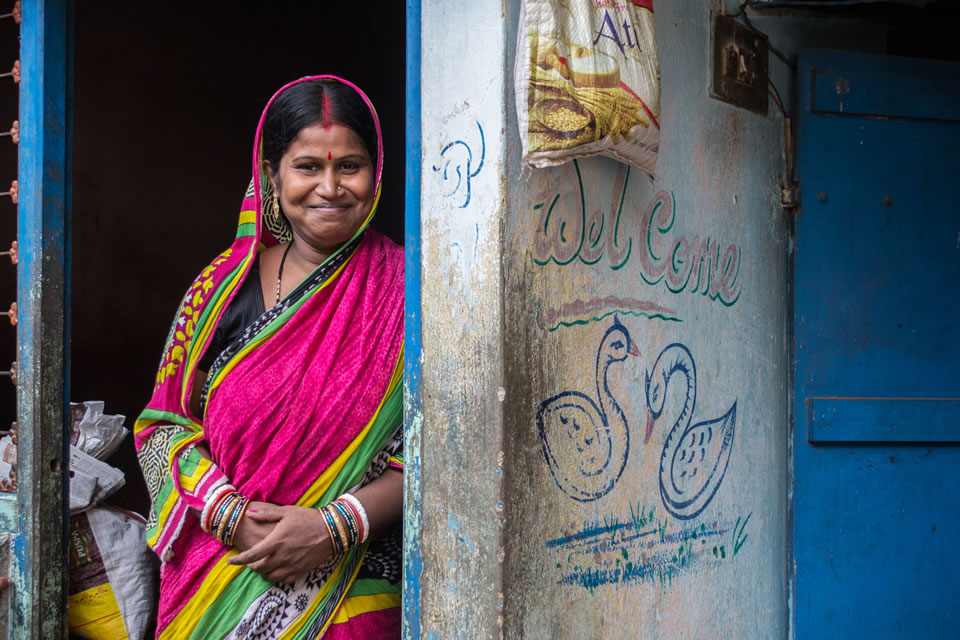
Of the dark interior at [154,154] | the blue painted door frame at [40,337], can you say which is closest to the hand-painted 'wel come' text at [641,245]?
the blue painted door frame at [40,337]

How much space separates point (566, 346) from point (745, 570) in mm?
1027

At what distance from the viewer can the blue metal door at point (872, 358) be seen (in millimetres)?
2604

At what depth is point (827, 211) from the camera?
2.62m

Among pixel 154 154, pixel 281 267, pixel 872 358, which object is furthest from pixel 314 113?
pixel 154 154

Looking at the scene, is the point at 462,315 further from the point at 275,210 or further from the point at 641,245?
the point at 275,210

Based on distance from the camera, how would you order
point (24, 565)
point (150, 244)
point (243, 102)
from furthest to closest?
1. point (243, 102)
2. point (150, 244)
3. point (24, 565)

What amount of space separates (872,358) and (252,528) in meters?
1.82

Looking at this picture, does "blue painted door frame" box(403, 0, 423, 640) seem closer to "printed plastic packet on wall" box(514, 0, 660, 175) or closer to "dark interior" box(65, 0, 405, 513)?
"printed plastic packet on wall" box(514, 0, 660, 175)

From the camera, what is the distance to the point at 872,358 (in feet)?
8.60

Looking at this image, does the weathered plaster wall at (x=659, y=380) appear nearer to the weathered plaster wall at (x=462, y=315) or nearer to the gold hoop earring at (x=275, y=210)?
the weathered plaster wall at (x=462, y=315)

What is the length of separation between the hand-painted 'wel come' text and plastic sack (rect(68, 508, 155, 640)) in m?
1.70

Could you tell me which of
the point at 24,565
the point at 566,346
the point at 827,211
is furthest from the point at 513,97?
the point at 24,565

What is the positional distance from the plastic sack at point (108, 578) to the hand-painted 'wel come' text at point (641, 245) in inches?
66.8

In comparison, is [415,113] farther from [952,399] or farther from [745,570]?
[952,399]
